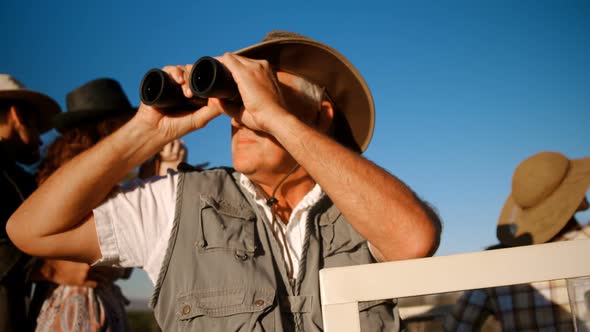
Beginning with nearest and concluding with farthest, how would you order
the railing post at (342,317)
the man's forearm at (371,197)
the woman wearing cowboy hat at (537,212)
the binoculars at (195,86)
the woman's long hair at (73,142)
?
the railing post at (342,317)
the man's forearm at (371,197)
the binoculars at (195,86)
the woman's long hair at (73,142)
the woman wearing cowboy hat at (537,212)

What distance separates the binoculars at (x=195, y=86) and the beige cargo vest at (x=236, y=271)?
0.26 metres

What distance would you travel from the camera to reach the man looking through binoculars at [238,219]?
1531 millimetres

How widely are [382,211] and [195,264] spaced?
56cm

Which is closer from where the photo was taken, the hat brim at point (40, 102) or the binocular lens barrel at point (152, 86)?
the binocular lens barrel at point (152, 86)

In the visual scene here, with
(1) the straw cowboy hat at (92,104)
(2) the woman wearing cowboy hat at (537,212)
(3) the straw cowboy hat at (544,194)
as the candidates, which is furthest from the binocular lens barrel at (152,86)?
(3) the straw cowboy hat at (544,194)

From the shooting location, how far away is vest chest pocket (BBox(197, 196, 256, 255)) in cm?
162

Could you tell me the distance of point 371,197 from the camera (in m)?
1.50

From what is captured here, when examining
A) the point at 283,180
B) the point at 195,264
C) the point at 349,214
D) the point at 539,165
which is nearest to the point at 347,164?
→ the point at 349,214

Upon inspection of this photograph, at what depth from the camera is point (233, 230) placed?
167 cm

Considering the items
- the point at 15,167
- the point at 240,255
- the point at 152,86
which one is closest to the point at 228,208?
the point at 240,255

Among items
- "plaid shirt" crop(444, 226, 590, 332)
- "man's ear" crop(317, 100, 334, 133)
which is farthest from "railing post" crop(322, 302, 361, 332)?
"man's ear" crop(317, 100, 334, 133)

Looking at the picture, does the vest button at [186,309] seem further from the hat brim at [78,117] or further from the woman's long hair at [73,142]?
the hat brim at [78,117]

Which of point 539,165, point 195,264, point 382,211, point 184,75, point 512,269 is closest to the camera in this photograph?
point 512,269

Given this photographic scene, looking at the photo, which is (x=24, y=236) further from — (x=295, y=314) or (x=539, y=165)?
(x=539, y=165)
